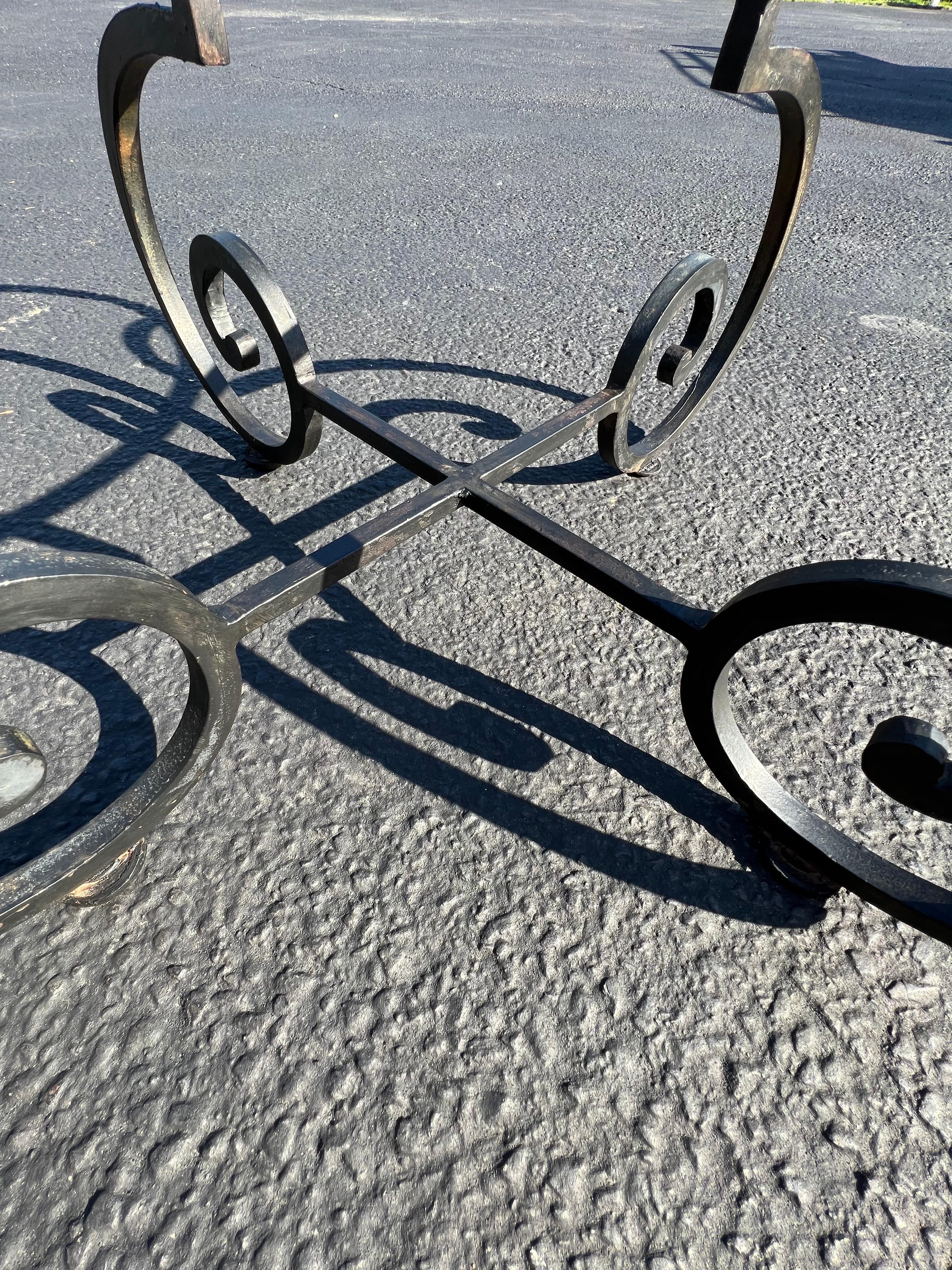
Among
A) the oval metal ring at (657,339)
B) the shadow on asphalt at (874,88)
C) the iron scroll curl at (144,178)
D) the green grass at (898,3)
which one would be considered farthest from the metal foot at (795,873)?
the green grass at (898,3)

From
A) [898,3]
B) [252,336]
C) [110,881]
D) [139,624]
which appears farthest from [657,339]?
[898,3]

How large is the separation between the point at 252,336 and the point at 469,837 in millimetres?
1327

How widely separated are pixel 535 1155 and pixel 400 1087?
194 mm

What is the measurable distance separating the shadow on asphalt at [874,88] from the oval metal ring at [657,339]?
4.08 meters

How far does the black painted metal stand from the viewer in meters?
0.96

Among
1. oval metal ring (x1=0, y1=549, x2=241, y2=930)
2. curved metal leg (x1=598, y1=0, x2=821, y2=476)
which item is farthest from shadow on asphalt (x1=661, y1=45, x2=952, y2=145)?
oval metal ring (x1=0, y1=549, x2=241, y2=930)

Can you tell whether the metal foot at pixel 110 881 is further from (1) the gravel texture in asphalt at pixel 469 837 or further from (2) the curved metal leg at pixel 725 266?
(2) the curved metal leg at pixel 725 266

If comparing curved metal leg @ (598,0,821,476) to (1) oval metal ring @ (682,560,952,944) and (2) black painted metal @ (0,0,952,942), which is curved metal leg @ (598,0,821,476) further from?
(1) oval metal ring @ (682,560,952,944)

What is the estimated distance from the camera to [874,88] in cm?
634

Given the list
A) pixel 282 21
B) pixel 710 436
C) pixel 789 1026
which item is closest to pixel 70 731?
pixel 789 1026

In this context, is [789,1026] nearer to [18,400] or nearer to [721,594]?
[721,594]

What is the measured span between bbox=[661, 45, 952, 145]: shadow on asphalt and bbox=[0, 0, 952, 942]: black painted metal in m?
4.48

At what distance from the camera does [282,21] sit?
719 cm

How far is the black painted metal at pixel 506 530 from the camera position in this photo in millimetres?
963
